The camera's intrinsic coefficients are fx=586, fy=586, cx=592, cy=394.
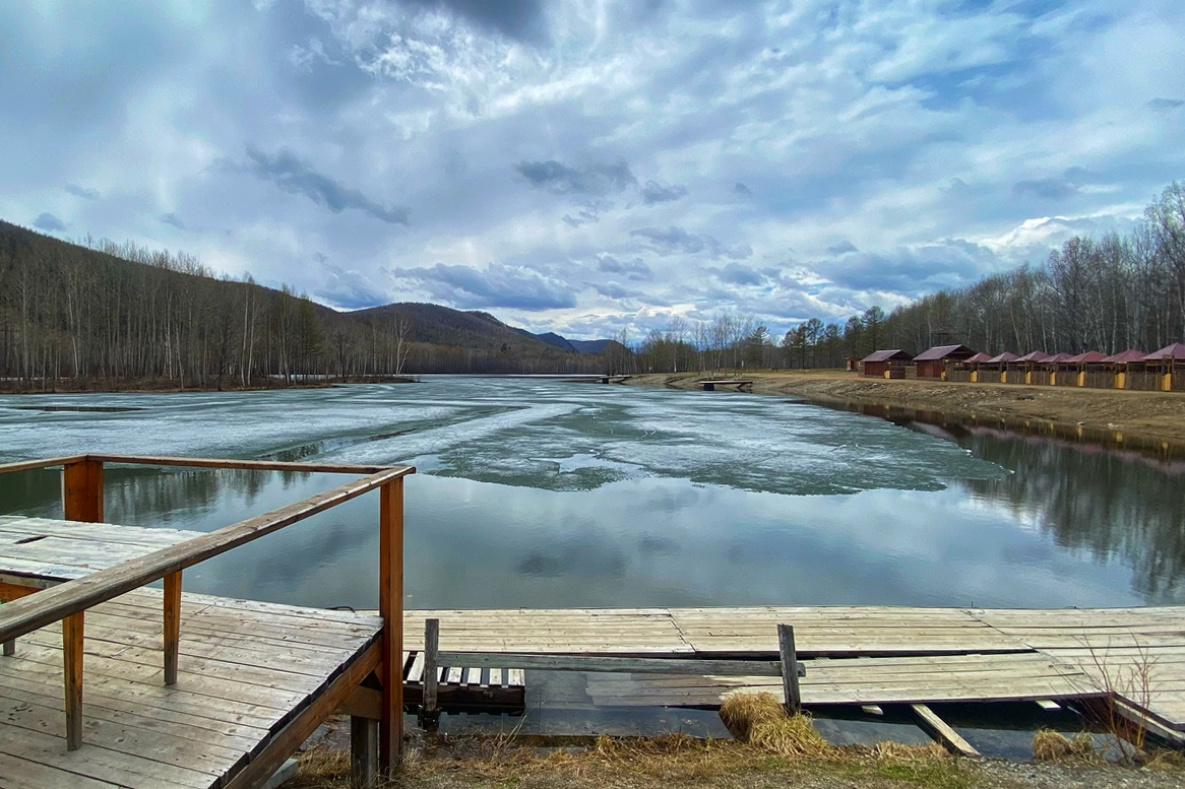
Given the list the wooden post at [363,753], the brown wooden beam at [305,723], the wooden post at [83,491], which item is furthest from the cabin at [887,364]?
the wooden post at [83,491]

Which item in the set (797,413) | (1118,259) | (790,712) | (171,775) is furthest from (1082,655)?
(1118,259)

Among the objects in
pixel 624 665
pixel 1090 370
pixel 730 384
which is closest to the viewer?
pixel 624 665

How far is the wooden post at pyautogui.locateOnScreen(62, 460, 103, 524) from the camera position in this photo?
432cm

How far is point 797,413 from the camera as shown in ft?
118

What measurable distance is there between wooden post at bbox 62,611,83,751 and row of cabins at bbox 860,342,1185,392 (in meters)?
46.7

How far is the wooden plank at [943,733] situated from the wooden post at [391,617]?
4.04 metres

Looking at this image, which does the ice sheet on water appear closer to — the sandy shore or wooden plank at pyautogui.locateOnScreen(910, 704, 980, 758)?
wooden plank at pyautogui.locateOnScreen(910, 704, 980, 758)

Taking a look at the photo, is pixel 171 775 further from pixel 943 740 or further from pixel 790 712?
pixel 943 740

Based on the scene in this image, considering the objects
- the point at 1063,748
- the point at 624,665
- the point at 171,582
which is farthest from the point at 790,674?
the point at 171,582

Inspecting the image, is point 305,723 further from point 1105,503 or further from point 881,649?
point 1105,503

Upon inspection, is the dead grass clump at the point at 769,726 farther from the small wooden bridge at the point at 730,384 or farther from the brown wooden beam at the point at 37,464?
the small wooden bridge at the point at 730,384

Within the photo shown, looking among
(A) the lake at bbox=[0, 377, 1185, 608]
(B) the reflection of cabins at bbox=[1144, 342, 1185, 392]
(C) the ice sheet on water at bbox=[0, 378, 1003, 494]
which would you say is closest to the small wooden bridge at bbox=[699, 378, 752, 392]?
(B) the reflection of cabins at bbox=[1144, 342, 1185, 392]

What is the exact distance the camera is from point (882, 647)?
5.82 meters

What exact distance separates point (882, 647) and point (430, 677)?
434 centimetres
